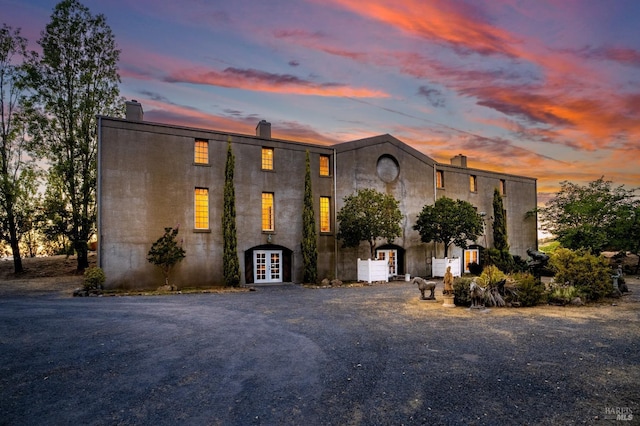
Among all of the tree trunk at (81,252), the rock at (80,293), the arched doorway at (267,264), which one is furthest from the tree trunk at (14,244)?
the arched doorway at (267,264)

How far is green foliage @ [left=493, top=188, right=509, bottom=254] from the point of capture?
28.9 meters

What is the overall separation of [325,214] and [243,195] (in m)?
5.38

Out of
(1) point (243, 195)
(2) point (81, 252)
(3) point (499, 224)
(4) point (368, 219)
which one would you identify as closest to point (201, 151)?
(1) point (243, 195)

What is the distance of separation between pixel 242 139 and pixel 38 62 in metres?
15.4

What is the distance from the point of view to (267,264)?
20.9m

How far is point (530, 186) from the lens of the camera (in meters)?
32.7

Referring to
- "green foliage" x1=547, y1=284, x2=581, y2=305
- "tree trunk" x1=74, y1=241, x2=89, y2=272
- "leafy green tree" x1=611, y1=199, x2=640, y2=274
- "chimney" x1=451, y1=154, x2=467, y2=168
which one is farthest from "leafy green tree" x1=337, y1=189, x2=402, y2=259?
"tree trunk" x1=74, y1=241, x2=89, y2=272

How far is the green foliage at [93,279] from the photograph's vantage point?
15.6 m

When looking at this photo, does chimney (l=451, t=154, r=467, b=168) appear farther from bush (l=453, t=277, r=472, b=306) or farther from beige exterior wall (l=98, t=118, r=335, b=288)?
bush (l=453, t=277, r=472, b=306)

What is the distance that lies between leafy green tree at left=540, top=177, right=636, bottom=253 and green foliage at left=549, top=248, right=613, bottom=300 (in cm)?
1173

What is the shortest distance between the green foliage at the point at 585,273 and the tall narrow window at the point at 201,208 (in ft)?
53.8

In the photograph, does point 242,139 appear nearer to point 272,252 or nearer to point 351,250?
point 272,252

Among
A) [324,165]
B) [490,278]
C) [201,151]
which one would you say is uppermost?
[201,151]

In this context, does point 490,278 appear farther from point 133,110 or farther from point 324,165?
point 133,110
